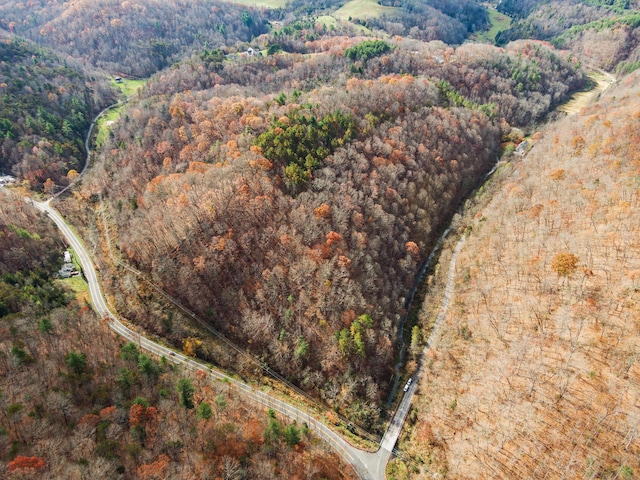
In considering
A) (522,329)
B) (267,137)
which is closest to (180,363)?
(267,137)

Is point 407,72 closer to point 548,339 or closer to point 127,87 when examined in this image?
point 548,339

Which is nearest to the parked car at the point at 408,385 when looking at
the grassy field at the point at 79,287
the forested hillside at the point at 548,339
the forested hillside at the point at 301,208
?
the forested hillside at the point at 548,339

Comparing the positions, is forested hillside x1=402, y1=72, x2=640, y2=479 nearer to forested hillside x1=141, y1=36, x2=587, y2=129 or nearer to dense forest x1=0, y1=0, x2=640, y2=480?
dense forest x1=0, y1=0, x2=640, y2=480

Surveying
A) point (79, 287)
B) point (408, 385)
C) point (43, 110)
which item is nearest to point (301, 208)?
point (408, 385)

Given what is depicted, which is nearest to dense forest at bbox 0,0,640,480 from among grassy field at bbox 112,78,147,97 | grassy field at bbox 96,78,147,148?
grassy field at bbox 96,78,147,148

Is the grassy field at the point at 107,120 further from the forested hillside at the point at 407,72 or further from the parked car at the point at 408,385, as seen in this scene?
the parked car at the point at 408,385

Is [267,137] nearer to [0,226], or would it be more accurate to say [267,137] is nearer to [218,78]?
[0,226]

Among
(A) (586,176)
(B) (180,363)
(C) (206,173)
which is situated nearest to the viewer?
(B) (180,363)
